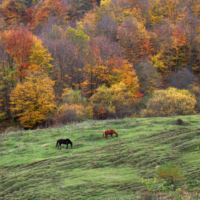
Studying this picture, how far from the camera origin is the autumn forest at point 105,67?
41578 mm

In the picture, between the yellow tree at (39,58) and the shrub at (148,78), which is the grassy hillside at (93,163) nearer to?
the yellow tree at (39,58)

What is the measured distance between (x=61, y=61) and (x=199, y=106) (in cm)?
3212

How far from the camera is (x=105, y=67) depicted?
5362 cm

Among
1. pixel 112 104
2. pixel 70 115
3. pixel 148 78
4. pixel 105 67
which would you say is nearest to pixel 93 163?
pixel 70 115

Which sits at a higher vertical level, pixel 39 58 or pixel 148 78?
pixel 39 58

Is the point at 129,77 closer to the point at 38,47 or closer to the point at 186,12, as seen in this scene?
the point at 38,47

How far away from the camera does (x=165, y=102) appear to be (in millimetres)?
33312

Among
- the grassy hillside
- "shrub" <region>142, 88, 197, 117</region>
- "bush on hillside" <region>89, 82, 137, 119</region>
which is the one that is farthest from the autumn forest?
the grassy hillside

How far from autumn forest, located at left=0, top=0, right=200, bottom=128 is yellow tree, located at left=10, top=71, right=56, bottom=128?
0.17m

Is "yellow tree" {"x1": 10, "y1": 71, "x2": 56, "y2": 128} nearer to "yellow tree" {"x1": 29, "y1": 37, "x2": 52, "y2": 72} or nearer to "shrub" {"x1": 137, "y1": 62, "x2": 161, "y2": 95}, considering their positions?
"yellow tree" {"x1": 29, "y1": 37, "x2": 52, "y2": 72}

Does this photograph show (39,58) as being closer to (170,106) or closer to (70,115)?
(70,115)

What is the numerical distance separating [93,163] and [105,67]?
1626 inches

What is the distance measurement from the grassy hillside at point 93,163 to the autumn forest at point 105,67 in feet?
53.5

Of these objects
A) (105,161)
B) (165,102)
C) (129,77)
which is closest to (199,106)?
(165,102)
